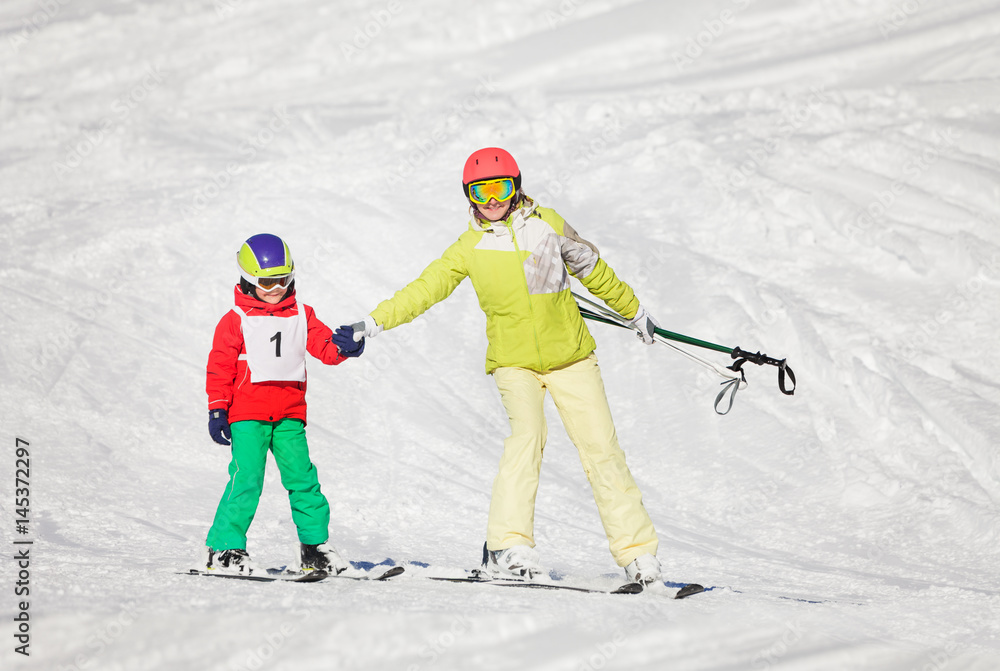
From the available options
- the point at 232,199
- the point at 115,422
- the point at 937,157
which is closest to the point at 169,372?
the point at 115,422

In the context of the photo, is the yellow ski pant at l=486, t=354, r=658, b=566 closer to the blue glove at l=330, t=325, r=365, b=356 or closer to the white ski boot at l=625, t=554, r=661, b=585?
the white ski boot at l=625, t=554, r=661, b=585

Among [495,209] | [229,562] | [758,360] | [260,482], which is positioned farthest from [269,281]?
[758,360]

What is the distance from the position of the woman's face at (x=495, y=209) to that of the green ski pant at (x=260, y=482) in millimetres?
1320

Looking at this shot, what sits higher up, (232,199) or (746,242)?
(232,199)

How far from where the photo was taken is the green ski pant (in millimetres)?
4707

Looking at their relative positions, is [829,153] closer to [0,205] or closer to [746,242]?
[746,242]

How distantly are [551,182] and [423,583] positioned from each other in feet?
23.0

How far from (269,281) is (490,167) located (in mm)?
1126

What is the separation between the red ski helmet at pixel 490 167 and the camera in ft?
15.1

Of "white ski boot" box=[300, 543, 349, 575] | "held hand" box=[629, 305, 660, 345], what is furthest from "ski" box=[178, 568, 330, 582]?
"held hand" box=[629, 305, 660, 345]

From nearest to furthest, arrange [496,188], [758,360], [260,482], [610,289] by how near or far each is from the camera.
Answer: [496,188]
[260,482]
[610,289]
[758,360]

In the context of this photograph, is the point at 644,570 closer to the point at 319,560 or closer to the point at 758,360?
the point at 758,360

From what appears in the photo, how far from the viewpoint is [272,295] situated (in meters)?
4.70

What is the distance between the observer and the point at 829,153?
1097cm
